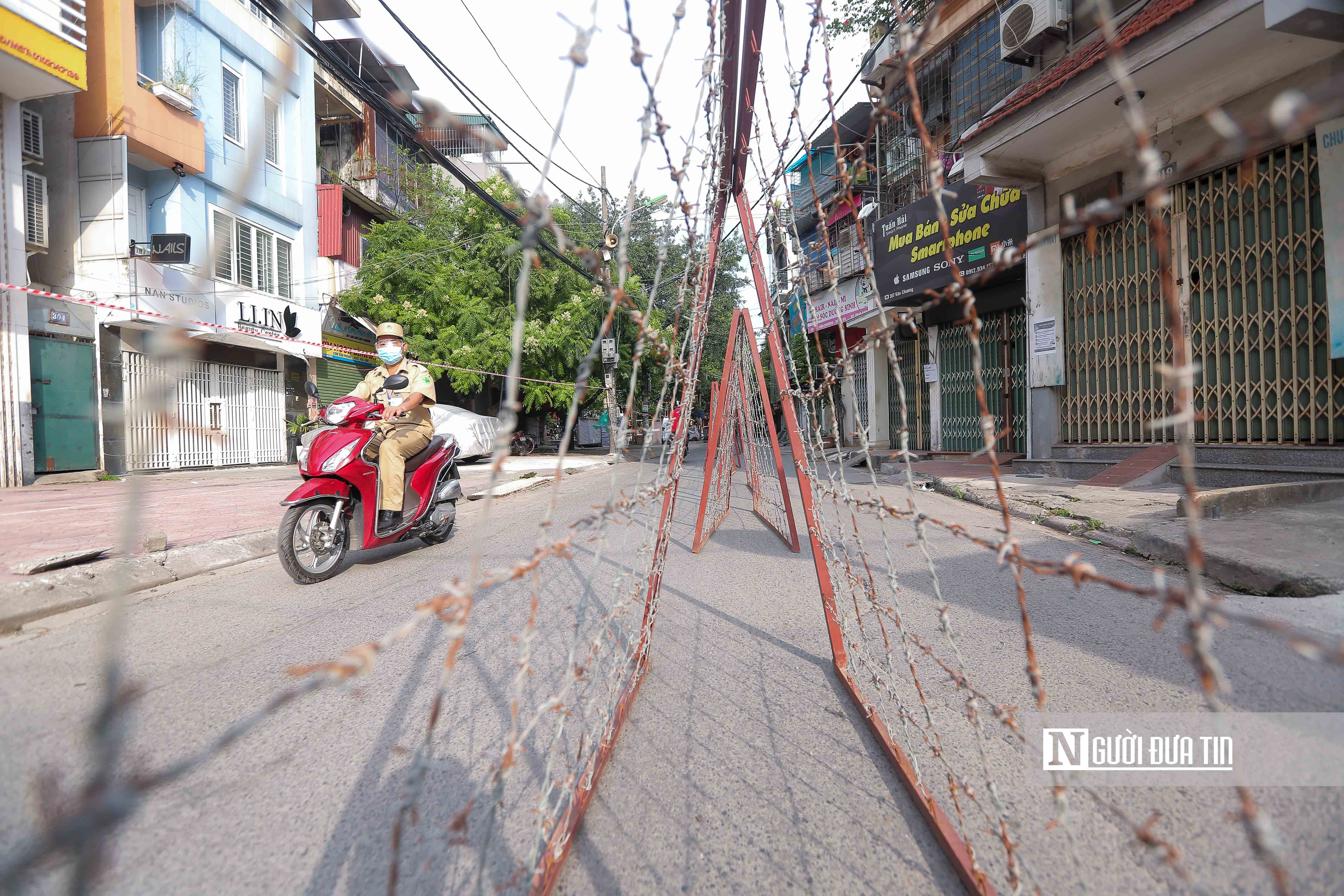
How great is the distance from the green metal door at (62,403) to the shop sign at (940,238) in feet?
40.0

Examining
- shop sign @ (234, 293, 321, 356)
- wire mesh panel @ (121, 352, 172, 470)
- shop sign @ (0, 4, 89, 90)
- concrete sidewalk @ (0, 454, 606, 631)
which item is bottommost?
concrete sidewalk @ (0, 454, 606, 631)

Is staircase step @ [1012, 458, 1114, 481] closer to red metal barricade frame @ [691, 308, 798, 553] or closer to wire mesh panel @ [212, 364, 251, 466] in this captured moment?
red metal barricade frame @ [691, 308, 798, 553]

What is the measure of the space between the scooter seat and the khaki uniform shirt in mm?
121

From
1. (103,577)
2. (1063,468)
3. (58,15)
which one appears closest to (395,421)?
(103,577)

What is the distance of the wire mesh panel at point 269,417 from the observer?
14.5m

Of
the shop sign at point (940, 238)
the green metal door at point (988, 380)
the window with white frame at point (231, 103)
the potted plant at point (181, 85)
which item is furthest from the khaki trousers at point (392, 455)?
the potted plant at point (181, 85)

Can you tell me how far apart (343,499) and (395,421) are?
0.68 meters

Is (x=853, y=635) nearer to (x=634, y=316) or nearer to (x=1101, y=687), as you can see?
(x=1101, y=687)

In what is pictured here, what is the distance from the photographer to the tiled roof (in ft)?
21.9

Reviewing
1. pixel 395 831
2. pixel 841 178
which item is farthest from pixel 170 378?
pixel 841 178

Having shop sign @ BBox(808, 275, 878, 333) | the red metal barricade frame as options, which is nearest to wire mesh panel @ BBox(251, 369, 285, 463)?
shop sign @ BBox(808, 275, 878, 333)

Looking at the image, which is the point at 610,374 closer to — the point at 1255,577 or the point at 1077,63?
the point at 1255,577

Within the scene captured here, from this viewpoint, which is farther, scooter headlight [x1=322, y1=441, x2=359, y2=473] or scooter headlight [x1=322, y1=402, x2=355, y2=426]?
scooter headlight [x1=322, y1=402, x2=355, y2=426]

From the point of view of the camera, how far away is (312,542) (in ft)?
14.6
